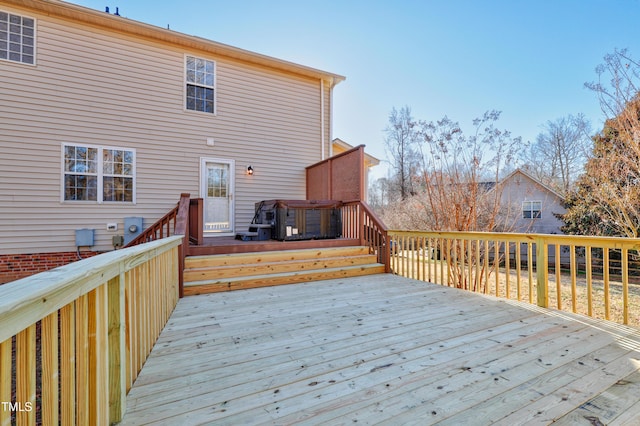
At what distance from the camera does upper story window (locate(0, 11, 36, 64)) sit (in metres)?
5.26

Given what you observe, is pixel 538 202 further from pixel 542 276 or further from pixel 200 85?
pixel 200 85

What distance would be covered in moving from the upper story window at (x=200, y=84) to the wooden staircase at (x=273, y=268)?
4094mm

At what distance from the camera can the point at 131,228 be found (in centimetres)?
599

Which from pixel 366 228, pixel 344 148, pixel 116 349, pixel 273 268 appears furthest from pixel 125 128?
pixel 116 349

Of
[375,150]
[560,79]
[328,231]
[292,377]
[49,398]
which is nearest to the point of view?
[49,398]

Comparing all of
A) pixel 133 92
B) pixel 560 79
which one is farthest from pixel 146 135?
pixel 560 79

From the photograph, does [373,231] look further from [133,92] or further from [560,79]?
[560,79]

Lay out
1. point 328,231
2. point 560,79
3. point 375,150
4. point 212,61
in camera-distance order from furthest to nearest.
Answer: point 375,150 → point 560,79 → point 212,61 → point 328,231

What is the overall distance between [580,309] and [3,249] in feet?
37.5

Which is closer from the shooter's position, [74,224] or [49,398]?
[49,398]

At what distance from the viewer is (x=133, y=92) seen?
6176mm

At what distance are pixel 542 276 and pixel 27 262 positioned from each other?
326 inches

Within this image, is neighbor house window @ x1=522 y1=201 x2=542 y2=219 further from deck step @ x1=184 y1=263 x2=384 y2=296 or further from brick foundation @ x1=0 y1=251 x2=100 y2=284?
brick foundation @ x1=0 y1=251 x2=100 y2=284

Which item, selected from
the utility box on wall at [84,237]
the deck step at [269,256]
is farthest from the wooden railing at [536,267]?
the utility box on wall at [84,237]
